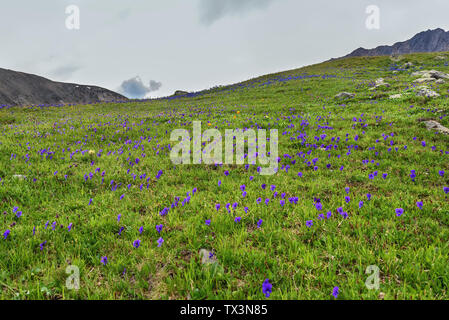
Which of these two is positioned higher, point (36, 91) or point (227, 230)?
point (36, 91)

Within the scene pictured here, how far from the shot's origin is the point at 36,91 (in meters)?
65.1

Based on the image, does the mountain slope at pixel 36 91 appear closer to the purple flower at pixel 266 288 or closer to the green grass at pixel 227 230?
the green grass at pixel 227 230

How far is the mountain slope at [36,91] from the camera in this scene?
57531 mm

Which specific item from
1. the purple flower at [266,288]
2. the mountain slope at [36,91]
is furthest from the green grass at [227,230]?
the mountain slope at [36,91]

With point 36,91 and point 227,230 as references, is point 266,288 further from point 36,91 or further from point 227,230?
point 36,91

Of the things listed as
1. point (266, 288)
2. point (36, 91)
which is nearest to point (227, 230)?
point (266, 288)

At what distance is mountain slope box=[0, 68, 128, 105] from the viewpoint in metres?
57.5

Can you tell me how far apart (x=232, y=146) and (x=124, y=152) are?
4051mm

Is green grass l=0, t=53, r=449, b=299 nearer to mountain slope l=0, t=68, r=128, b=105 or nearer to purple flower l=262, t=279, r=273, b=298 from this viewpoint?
purple flower l=262, t=279, r=273, b=298

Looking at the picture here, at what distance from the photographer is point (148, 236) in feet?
12.1

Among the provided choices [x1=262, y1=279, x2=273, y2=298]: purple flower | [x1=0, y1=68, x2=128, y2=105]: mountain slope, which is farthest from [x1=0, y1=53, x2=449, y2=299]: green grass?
[x1=0, y1=68, x2=128, y2=105]: mountain slope

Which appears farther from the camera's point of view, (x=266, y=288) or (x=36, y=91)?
(x=36, y=91)

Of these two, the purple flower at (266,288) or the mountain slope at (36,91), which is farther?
the mountain slope at (36,91)
